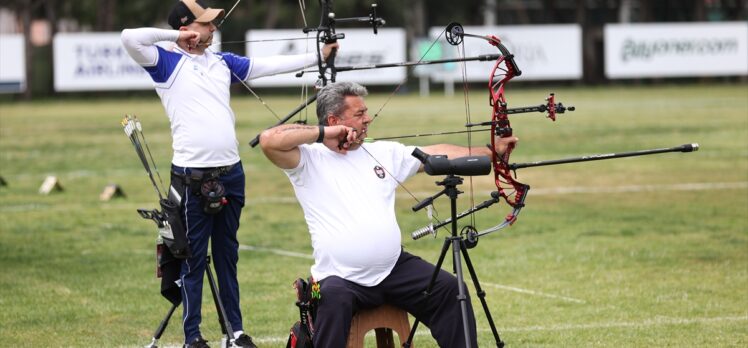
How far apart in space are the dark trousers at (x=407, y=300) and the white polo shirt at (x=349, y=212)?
6 centimetres

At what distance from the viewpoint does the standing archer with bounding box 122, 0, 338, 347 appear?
7938 millimetres

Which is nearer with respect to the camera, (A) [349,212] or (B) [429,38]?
(A) [349,212]

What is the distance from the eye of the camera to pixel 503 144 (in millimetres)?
7195

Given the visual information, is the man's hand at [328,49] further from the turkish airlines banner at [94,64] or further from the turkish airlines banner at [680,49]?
the turkish airlines banner at [680,49]

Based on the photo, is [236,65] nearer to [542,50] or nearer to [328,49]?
[328,49]

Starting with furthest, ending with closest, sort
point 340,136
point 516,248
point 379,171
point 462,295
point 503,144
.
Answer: point 516,248
point 503,144
point 379,171
point 340,136
point 462,295

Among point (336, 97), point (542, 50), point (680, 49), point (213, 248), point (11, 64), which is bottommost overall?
point (680, 49)

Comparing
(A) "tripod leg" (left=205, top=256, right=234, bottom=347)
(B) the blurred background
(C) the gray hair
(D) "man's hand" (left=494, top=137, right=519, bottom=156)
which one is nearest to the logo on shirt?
(C) the gray hair

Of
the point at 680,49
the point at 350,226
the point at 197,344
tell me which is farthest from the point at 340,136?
the point at 680,49

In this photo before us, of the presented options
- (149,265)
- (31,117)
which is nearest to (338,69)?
(149,265)

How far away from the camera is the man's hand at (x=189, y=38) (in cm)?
785

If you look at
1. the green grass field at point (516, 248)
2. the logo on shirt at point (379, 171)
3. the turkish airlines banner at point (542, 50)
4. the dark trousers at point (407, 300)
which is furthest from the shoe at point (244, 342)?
the turkish airlines banner at point (542, 50)

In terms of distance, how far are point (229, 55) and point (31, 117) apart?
26.8 meters

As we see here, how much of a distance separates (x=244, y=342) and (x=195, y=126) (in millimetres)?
1323
